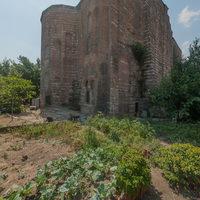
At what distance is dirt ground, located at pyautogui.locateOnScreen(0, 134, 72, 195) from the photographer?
17.3 ft

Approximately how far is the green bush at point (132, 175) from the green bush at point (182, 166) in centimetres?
101

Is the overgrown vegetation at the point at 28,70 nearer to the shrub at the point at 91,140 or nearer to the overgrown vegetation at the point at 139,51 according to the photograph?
the overgrown vegetation at the point at 139,51

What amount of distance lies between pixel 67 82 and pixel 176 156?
15642 mm

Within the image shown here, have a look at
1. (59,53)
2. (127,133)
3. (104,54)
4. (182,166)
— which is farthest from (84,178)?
(59,53)

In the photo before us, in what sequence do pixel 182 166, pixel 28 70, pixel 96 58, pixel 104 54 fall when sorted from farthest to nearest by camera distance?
pixel 28 70, pixel 96 58, pixel 104 54, pixel 182 166

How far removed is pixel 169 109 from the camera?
46.2 ft

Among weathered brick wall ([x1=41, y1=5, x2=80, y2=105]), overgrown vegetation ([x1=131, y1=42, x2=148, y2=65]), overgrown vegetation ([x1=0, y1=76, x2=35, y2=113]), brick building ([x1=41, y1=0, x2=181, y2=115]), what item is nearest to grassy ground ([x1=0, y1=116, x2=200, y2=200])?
brick building ([x1=41, y1=0, x2=181, y2=115])

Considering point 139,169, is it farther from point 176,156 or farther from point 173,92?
point 173,92

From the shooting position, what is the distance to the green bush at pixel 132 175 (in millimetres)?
4066

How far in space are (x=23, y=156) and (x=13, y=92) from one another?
9.67 m

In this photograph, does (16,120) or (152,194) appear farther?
(16,120)

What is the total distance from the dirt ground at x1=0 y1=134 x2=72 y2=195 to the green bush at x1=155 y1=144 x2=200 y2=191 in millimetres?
2177

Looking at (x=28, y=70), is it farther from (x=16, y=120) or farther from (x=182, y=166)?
(x=182, y=166)

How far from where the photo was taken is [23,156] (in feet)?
21.7
